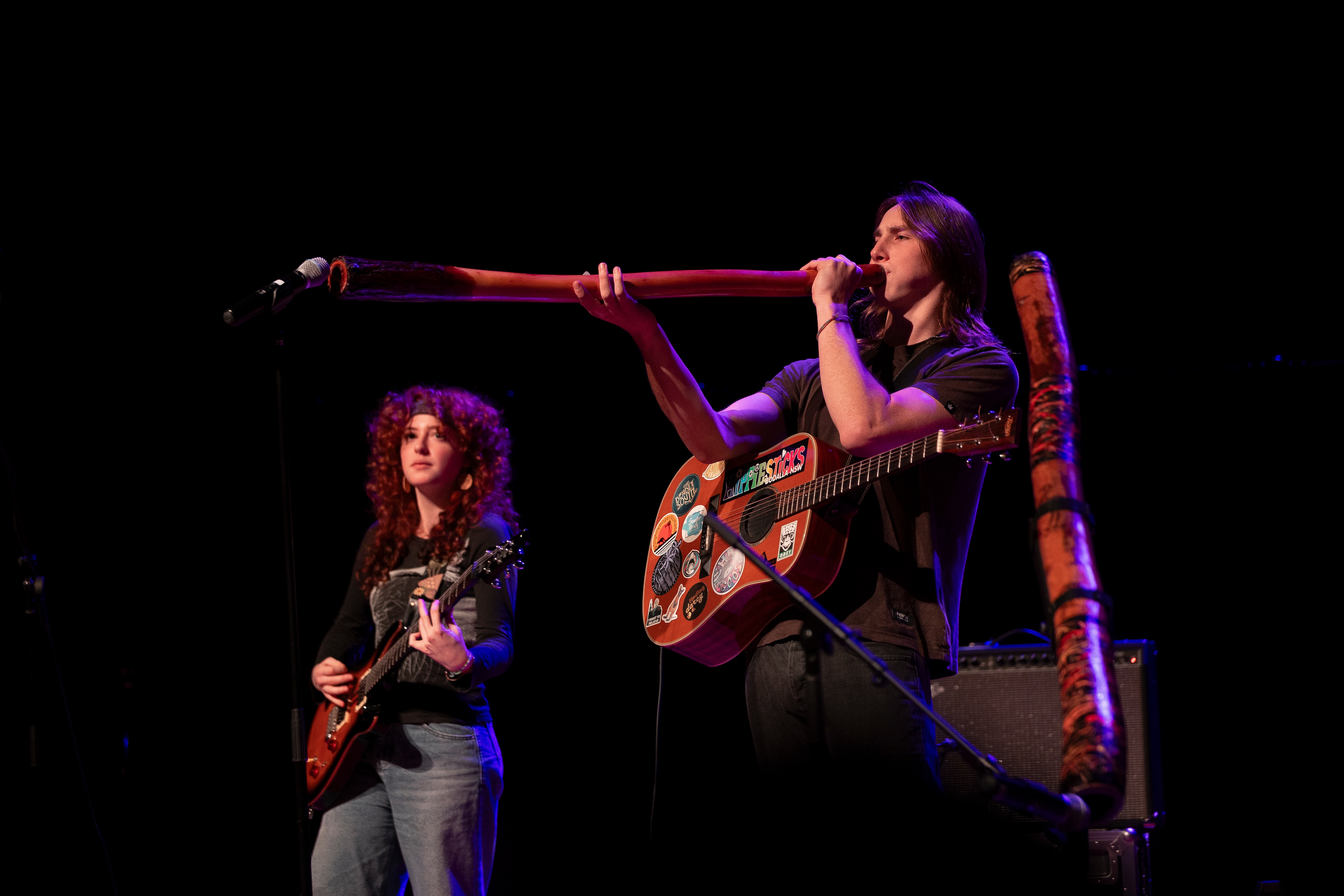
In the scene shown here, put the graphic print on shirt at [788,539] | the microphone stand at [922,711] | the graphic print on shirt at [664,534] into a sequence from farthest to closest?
1. the graphic print on shirt at [664,534]
2. the graphic print on shirt at [788,539]
3. the microphone stand at [922,711]

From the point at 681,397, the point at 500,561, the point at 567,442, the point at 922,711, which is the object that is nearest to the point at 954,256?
the point at 681,397

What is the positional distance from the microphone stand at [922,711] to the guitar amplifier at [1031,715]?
5.99ft

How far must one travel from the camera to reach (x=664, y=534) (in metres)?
2.66

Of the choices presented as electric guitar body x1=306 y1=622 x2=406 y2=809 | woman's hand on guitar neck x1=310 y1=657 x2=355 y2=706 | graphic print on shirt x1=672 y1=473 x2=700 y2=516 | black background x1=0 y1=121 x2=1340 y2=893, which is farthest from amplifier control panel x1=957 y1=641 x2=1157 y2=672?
woman's hand on guitar neck x1=310 y1=657 x2=355 y2=706

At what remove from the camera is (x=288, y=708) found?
15.8 ft

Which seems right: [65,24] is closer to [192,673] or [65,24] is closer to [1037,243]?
[192,673]

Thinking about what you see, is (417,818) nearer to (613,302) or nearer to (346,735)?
(346,735)

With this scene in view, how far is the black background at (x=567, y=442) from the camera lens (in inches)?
158

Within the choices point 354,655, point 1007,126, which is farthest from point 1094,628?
point 1007,126

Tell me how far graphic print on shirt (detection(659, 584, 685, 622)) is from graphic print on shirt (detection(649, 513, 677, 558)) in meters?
0.19

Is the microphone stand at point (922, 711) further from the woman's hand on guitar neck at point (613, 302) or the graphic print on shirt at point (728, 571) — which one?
the woman's hand on guitar neck at point (613, 302)

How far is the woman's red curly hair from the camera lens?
3.49 m

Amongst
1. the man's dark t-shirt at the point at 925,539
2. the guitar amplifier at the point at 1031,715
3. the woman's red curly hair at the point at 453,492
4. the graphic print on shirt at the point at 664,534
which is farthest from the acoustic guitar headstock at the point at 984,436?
the woman's red curly hair at the point at 453,492

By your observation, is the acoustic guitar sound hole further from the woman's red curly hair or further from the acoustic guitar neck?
the woman's red curly hair
